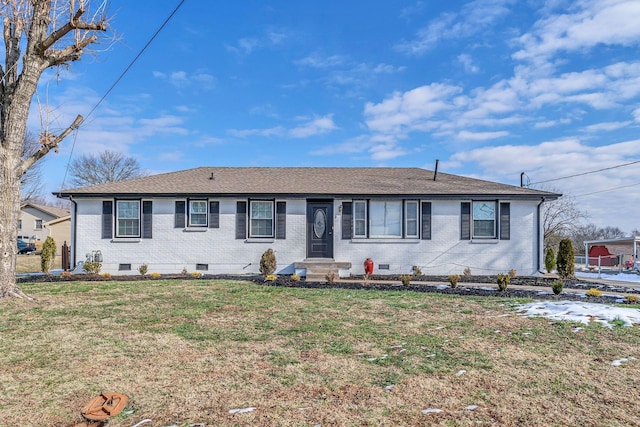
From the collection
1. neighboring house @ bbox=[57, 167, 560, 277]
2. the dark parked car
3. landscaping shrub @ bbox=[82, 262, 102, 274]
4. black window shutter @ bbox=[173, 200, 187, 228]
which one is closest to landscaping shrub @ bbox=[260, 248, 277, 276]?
neighboring house @ bbox=[57, 167, 560, 277]

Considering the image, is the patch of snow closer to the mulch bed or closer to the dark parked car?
the mulch bed

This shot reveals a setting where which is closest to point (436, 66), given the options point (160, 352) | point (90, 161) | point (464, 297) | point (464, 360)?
point (464, 297)

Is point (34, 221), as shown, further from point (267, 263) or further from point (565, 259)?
point (565, 259)

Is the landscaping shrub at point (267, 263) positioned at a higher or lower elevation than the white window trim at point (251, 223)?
lower

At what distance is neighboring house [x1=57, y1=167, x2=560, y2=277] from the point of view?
13.3 metres

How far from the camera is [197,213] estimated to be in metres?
13.5

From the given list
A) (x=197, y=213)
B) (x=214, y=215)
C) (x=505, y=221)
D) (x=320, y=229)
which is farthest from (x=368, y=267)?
(x=197, y=213)

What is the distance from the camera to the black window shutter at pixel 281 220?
13414 mm

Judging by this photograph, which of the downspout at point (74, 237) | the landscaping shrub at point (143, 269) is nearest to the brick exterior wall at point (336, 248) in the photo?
the landscaping shrub at point (143, 269)

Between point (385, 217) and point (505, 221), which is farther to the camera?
point (385, 217)

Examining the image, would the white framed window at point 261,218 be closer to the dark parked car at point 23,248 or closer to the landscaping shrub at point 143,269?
the landscaping shrub at point 143,269

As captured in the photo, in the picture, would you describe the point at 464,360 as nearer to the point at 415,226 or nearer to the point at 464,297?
the point at 464,297

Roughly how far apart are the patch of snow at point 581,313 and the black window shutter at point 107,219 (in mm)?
12980

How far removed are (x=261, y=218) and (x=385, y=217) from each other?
455 cm
